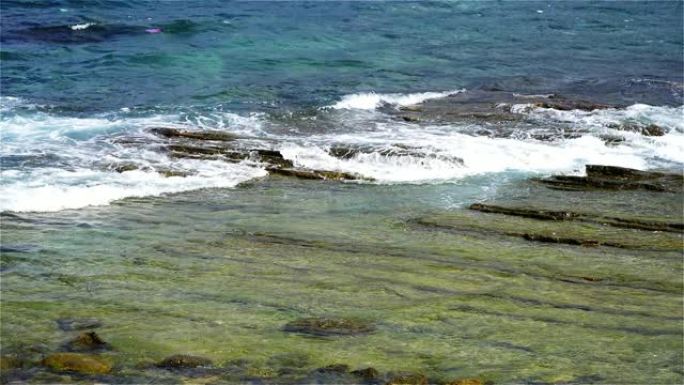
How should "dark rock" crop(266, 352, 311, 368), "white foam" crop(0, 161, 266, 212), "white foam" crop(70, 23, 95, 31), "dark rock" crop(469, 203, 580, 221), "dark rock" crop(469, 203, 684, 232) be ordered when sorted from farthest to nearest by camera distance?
"white foam" crop(70, 23, 95, 31) < "white foam" crop(0, 161, 266, 212) < "dark rock" crop(469, 203, 580, 221) < "dark rock" crop(469, 203, 684, 232) < "dark rock" crop(266, 352, 311, 368)

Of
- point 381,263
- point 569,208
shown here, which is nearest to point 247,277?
point 381,263

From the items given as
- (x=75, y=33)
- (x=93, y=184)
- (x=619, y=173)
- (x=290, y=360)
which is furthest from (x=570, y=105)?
(x=75, y=33)

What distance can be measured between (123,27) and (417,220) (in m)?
23.7

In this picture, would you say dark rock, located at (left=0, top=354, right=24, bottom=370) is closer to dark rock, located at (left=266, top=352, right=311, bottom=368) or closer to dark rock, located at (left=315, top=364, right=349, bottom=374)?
dark rock, located at (left=266, top=352, right=311, bottom=368)

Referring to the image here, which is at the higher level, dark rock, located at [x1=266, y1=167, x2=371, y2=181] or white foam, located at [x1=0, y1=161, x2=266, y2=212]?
dark rock, located at [x1=266, y1=167, x2=371, y2=181]

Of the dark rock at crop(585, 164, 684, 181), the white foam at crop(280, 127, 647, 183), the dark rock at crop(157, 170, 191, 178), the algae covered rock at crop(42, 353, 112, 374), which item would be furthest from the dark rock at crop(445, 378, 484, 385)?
the dark rock at crop(157, 170, 191, 178)

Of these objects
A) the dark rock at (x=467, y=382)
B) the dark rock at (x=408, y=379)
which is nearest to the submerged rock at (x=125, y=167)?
the dark rock at (x=408, y=379)

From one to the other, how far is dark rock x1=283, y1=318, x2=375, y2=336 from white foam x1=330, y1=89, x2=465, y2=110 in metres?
13.2

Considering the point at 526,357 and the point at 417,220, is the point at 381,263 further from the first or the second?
the point at 526,357

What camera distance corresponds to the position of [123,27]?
33.0m

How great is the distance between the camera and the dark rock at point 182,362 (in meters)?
6.98

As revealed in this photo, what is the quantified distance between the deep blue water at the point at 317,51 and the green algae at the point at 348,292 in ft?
32.1

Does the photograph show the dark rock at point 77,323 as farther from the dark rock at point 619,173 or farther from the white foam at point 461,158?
the dark rock at point 619,173

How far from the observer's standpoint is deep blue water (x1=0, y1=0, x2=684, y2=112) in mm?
23156
